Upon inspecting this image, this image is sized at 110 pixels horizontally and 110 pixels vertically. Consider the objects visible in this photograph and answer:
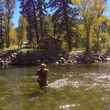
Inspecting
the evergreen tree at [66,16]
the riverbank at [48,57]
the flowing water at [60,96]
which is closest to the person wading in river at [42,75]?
the flowing water at [60,96]

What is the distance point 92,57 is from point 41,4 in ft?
64.0

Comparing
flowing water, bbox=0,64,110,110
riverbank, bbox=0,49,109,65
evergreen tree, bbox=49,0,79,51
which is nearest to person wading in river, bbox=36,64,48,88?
flowing water, bbox=0,64,110,110

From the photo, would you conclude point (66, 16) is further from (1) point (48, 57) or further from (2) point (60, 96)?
(2) point (60, 96)

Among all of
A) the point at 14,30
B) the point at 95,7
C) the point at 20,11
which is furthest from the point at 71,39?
the point at 14,30

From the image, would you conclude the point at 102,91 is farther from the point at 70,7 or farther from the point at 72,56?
the point at 70,7

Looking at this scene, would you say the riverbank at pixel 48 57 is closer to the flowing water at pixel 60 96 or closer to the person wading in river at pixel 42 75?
the flowing water at pixel 60 96

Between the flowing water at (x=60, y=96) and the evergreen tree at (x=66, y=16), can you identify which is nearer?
the flowing water at (x=60, y=96)

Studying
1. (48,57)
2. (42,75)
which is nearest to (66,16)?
(48,57)

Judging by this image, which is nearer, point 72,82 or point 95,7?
point 72,82

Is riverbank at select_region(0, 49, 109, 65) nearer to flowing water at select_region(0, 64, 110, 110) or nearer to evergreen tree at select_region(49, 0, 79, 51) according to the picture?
evergreen tree at select_region(49, 0, 79, 51)

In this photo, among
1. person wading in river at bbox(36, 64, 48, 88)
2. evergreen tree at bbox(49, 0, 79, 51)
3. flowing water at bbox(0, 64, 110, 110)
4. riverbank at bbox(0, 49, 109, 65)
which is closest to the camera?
flowing water at bbox(0, 64, 110, 110)

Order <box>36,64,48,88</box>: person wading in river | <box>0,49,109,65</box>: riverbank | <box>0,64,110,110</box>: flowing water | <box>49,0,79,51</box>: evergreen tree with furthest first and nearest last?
<box>49,0,79,51</box>: evergreen tree, <box>0,49,109,65</box>: riverbank, <box>36,64,48,88</box>: person wading in river, <box>0,64,110,110</box>: flowing water

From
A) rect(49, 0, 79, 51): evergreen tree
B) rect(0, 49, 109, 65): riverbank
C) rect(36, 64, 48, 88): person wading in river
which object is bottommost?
rect(0, 49, 109, 65): riverbank

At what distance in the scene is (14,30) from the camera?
102 meters
